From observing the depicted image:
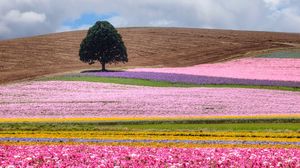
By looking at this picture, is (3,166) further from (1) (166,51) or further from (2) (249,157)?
(1) (166,51)

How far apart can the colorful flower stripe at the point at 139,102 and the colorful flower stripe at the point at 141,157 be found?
1743 cm

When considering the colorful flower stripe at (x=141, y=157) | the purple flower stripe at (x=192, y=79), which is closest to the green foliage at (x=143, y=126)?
the colorful flower stripe at (x=141, y=157)

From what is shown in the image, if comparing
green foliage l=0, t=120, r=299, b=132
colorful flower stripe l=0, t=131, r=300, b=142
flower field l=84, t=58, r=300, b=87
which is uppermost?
flower field l=84, t=58, r=300, b=87

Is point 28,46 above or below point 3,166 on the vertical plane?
above

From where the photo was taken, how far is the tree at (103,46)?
→ 218 feet

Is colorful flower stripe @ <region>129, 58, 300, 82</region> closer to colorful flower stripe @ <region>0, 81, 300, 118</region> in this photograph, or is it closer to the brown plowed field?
the brown plowed field

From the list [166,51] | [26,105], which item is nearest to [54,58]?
[166,51]

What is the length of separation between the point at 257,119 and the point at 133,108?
872 centimetres

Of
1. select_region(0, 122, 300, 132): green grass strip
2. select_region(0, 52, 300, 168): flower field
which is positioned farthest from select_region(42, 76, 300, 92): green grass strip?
select_region(0, 122, 300, 132): green grass strip

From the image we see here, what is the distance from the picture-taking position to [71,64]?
75.4m

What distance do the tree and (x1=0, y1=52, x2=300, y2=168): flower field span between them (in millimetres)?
9965

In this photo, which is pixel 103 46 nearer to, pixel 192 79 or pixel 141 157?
pixel 192 79

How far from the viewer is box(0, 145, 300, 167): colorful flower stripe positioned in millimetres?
12523

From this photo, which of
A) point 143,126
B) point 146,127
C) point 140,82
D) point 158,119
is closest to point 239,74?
point 140,82
